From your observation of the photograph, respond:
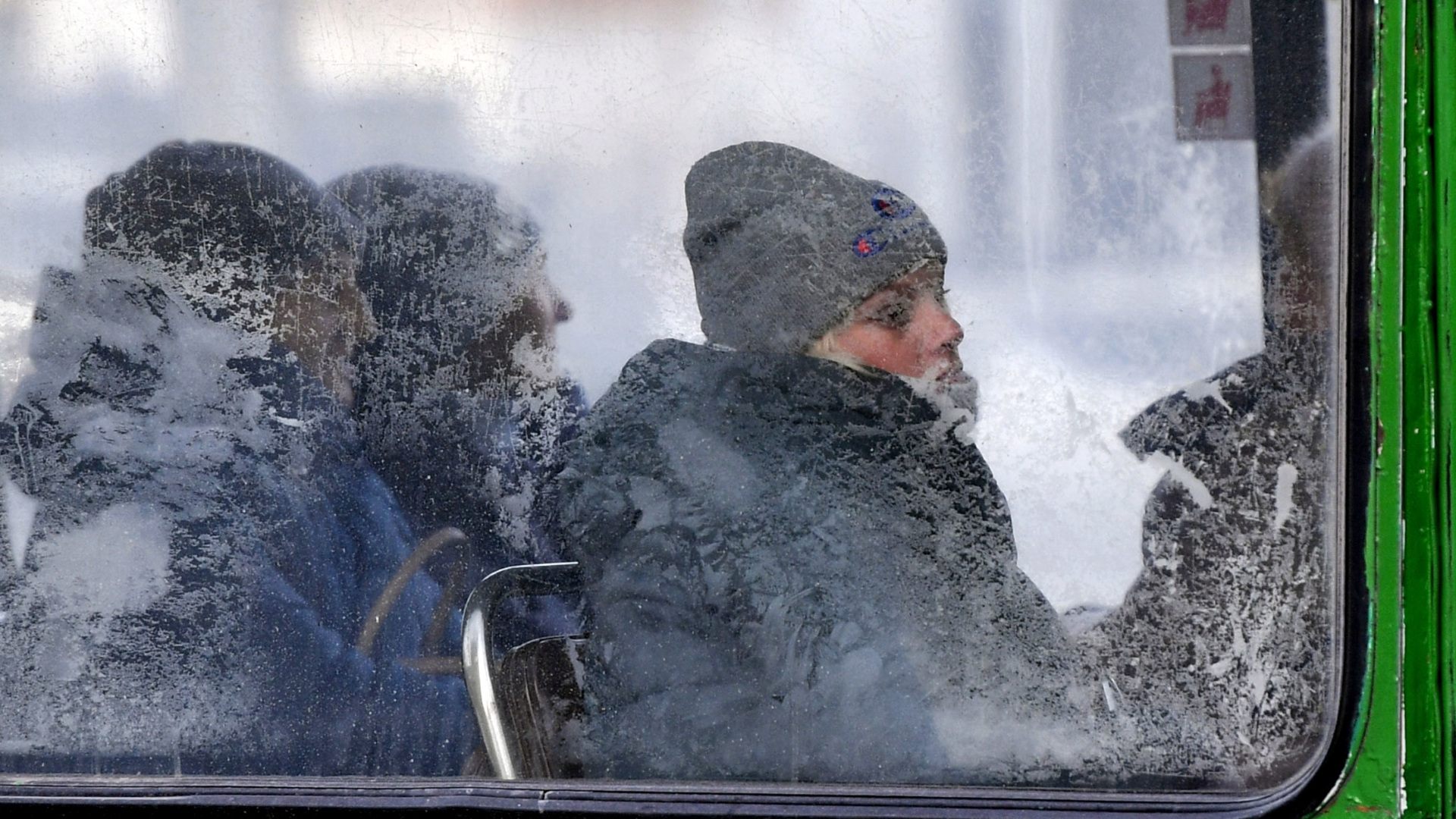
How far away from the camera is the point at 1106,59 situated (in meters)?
0.98

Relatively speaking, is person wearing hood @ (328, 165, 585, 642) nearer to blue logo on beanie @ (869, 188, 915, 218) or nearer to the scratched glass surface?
the scratched glass surface

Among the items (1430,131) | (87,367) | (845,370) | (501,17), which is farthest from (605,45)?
(1430,131)

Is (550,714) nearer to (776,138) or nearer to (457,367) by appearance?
(457,367)

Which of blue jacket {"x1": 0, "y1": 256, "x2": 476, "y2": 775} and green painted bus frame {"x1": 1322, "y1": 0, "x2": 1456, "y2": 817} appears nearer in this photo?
green painted bus frame {"x1": 1322, "y1": 0, "x2": 1456, "y2": 817}

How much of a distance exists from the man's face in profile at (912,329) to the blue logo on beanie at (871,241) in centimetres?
4

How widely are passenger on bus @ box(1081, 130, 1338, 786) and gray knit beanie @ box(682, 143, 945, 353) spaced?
276 mm

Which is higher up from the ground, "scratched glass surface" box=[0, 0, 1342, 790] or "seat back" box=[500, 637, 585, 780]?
"scratched glass surface" box=[0, 0, 1342, 790]

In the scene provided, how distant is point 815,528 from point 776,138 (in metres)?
0.37

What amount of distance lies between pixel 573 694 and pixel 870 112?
625 millimetres

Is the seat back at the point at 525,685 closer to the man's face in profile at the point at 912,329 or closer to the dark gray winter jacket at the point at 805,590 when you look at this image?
the dark gray winter jacket at the point at 805,590

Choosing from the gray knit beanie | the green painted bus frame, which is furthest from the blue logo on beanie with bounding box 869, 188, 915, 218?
the green painted bus frame

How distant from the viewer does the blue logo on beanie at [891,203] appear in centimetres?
98

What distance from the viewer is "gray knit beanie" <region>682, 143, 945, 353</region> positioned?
986 mm

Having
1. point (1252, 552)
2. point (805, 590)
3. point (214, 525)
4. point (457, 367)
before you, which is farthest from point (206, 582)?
point (1252, 552)
